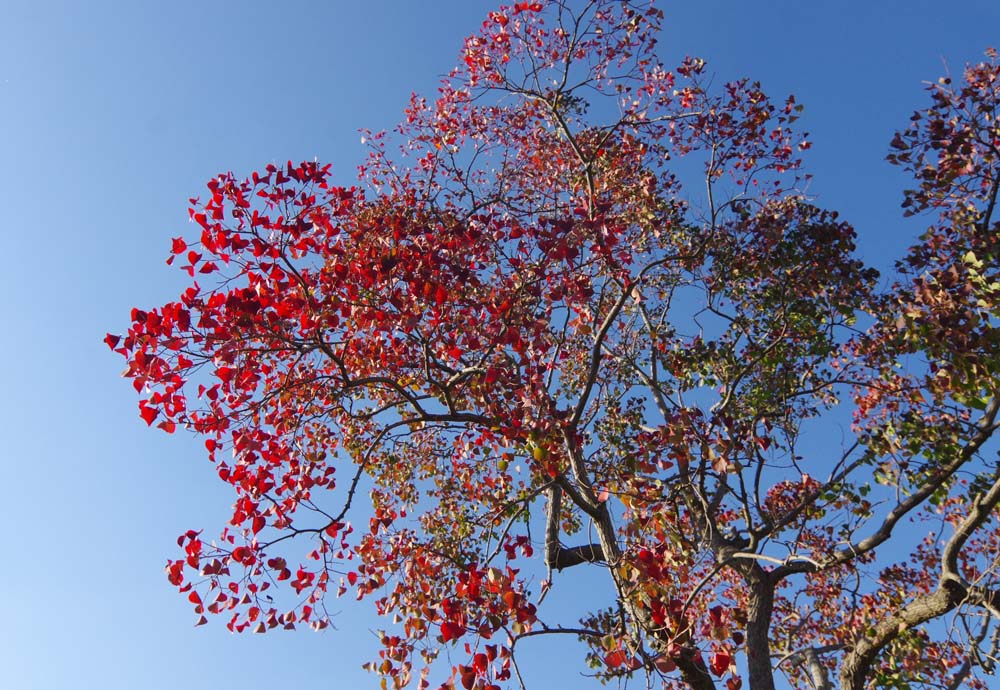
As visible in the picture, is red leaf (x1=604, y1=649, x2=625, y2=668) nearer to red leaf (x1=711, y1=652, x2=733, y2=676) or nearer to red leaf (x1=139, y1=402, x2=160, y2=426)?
red leaf (x1=711, y1=652, x2=733, y2=676)

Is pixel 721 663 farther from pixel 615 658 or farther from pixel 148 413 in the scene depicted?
pixel 148 413

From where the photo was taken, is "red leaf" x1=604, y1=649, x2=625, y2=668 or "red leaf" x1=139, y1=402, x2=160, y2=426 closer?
"red leaf" x1=604, y1=649, x2=625, y2=668

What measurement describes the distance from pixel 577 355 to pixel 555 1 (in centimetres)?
448

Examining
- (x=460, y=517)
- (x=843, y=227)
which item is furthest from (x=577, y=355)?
(x=843, y=227)

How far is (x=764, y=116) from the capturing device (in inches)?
333

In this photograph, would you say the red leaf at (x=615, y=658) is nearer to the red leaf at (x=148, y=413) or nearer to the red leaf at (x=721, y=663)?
the red leaf at (x=721, y=663)

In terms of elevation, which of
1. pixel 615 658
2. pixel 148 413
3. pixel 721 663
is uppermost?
pixel 148 413

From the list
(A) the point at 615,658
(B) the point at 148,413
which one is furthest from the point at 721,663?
(B) the point at 148,413

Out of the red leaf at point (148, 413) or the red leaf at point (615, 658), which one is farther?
the red leaf at point (148, 413)

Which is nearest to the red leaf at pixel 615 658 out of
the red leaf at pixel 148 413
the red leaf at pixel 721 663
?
the red leaf at pixel 721 663

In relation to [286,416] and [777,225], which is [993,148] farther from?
[286,416]

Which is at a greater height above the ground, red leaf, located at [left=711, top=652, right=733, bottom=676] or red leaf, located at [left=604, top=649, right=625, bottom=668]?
red leaf, located at [left=604, top=649, right=625, bottom=668]

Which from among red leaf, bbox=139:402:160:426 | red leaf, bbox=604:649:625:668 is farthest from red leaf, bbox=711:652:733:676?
red leaf, bbox=139:402:160:426

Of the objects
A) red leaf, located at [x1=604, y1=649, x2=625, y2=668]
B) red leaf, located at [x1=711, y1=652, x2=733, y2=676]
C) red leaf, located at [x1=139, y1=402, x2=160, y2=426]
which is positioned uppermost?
red leaf, located at [x1=139, y1=402, x2=160, y2=426]
